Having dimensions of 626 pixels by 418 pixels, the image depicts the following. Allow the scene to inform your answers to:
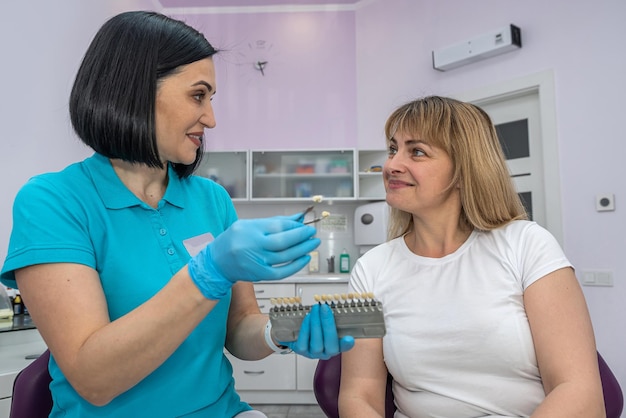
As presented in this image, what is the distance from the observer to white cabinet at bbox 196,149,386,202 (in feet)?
13.4

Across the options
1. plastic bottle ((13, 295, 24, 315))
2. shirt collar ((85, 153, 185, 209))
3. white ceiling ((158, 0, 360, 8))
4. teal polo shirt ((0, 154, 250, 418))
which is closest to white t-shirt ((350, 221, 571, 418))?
teal polo shirt ((0, 154, 250, 418))

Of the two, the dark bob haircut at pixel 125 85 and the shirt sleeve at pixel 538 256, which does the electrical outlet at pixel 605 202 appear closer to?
the shirt sleeve at pixel 538 256

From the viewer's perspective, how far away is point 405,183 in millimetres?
1289

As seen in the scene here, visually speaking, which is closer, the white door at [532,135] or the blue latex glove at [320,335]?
the blue latex glove at [320,335]

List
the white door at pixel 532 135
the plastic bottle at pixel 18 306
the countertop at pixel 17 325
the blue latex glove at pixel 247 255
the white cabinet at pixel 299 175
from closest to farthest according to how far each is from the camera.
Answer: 1. the blue latex glove at pixel 247 255
2. the countertop at pixel 17 325
3. the plastic bottle at pixel 18 306
4. the white door at pixel 532 135
5. the white cabinet at pixel 299 175

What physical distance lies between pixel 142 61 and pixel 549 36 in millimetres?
2984

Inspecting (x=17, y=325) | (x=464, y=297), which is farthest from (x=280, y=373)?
(x=464, y=297)

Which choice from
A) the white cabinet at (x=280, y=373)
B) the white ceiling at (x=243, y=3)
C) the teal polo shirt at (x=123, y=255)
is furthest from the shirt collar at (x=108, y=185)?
the white ceiling at (x=243, y=3)

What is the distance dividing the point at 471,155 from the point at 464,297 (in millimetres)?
376

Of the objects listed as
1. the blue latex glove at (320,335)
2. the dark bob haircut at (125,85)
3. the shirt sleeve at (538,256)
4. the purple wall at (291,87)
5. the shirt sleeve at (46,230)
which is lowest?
the blue latex glove at (320,335)

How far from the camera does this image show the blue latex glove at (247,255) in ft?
2.47

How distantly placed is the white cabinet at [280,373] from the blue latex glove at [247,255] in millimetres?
2675

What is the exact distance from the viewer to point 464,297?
1140 millimetres

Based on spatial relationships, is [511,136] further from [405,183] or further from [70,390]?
[70,390]
